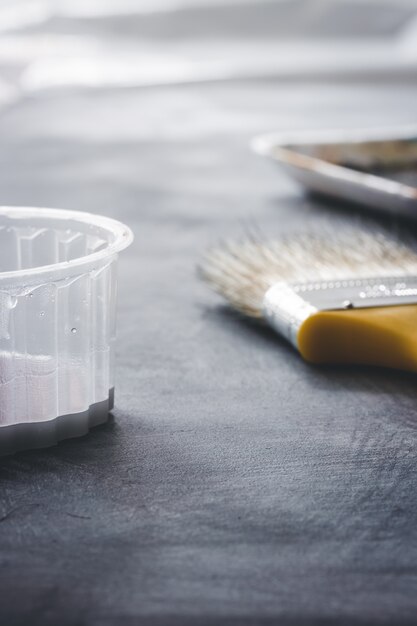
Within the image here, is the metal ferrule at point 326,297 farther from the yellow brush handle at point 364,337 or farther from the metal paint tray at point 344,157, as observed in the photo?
the metal paint tray at point 344,157

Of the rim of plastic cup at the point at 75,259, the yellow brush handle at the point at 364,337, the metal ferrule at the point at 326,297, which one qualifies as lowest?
the yellow brush handle at the point at 364,337

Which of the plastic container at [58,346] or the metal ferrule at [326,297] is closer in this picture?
the plastic container at [58,346]

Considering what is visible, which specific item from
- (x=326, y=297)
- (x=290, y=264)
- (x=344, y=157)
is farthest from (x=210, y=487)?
(x=344, y=157)

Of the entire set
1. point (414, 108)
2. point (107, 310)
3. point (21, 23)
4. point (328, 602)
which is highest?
point (21, 23)

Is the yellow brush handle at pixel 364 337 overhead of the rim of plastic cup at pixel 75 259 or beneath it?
beneath

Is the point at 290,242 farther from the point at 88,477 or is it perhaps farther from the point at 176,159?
the point at 176,159

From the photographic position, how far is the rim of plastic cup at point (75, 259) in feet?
1.93

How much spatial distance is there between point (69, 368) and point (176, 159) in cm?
124

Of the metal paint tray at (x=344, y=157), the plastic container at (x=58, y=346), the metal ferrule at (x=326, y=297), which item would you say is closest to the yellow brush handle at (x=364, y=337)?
the metal ferrule at (x=326, y=297)

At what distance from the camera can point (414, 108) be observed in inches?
100

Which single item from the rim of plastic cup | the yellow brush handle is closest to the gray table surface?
the yellow brush handle

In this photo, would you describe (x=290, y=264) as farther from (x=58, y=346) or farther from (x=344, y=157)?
(x=344, y=157)

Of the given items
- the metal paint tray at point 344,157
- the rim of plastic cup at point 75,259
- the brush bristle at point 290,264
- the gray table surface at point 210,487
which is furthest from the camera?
the metal paint tray at point 344,157

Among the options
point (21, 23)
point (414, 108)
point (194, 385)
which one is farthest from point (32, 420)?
point (21, 23)
